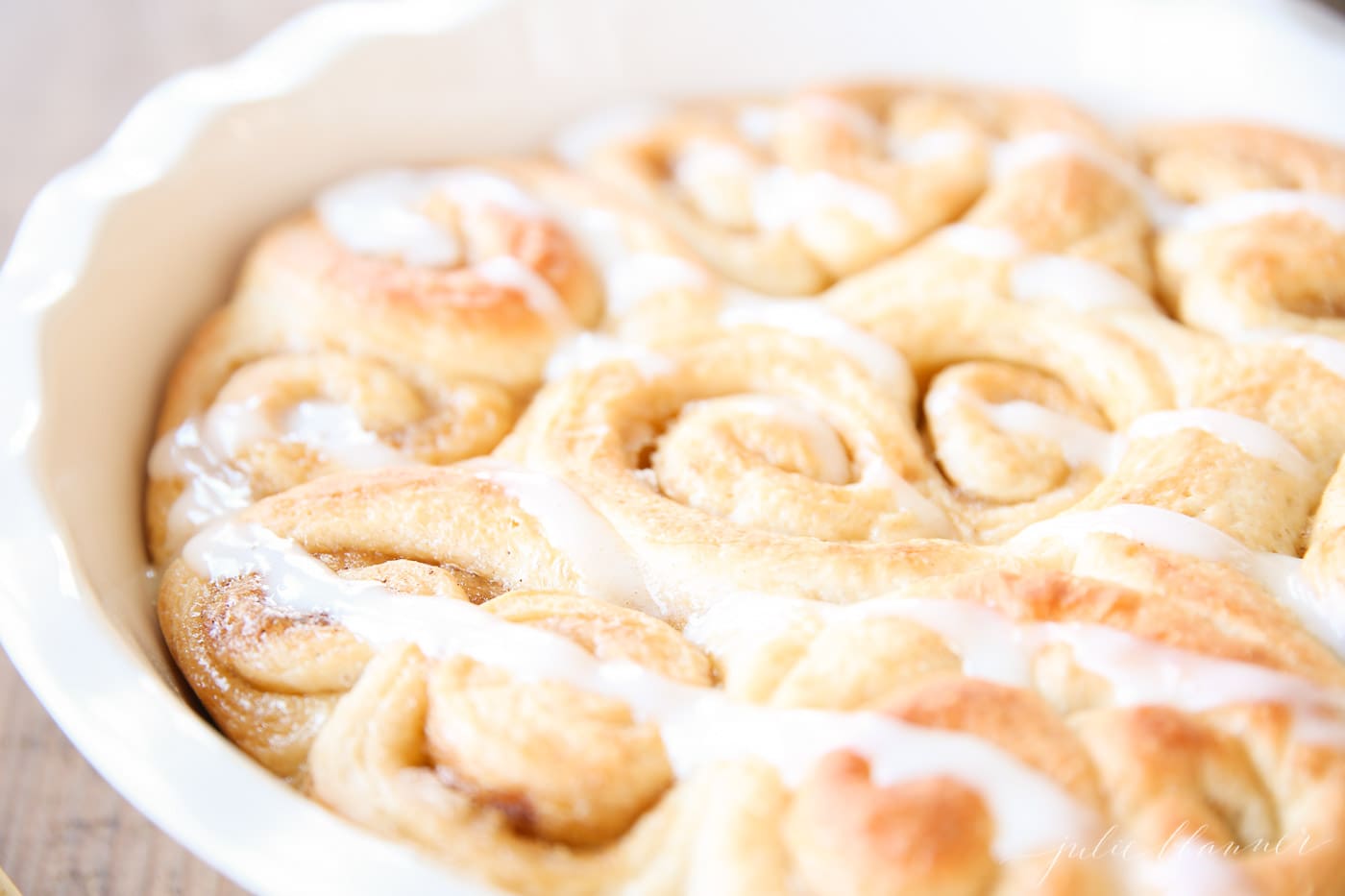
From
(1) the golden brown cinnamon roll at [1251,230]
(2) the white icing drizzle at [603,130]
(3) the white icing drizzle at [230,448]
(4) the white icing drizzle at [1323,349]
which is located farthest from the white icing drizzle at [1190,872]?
(2) the white icing drizzle at [603,130]

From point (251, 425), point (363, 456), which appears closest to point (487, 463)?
point (363, 456)

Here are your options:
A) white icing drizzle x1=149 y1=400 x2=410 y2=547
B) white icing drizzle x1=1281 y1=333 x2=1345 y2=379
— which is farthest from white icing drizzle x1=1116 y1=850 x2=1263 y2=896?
white icing drizzle x1=149 y1=400 x2=410 y2=547

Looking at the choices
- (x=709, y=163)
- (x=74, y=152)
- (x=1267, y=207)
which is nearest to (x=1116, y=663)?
(x=1267, y=207)

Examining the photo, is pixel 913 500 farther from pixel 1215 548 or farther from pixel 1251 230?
pixel 1251 230

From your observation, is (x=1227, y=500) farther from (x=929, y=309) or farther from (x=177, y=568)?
(x=177, y=568)

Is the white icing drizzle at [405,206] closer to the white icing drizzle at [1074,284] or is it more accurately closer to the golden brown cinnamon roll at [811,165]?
the golden brown cinnamon roll at [811,165]
